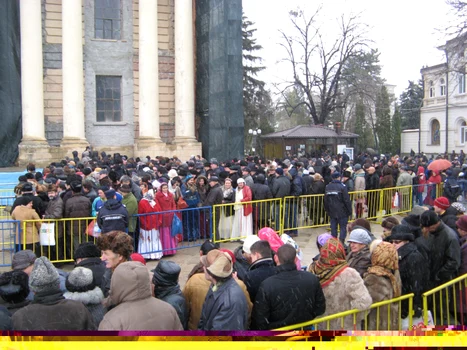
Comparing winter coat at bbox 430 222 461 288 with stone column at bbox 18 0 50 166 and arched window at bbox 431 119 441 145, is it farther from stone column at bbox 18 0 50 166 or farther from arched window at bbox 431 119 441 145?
arched window at bbox 431 119 441 145

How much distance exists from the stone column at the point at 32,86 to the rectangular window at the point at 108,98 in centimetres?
357

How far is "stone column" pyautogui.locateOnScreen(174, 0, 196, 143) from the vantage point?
85.3 ft

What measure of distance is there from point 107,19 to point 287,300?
992 inches

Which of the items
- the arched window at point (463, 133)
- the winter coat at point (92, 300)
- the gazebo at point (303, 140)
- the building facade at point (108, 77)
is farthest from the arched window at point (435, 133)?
the winter coat at point (92, 300)

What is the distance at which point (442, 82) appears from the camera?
180 ft

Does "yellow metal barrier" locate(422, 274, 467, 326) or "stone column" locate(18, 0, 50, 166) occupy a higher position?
"stone column" locate(18, 0, 50, 166)

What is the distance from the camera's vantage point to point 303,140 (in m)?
26.6

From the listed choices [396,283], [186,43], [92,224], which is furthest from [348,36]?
[396,283]

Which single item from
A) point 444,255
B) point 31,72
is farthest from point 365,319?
point 31,72

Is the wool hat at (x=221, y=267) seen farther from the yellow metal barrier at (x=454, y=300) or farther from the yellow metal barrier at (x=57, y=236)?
the yellow metal barrier at (x=57, y=236)

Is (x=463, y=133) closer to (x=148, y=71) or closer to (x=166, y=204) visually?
(x=148, y=71)

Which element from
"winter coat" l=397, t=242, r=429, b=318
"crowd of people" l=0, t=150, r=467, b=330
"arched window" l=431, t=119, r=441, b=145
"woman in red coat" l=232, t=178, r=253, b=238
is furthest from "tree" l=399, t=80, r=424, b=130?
"winter coat" l=397, t=242, r=429, b=318

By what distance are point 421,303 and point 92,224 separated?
249 inches

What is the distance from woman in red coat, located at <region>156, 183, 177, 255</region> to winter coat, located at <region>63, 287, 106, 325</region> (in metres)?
6.13
